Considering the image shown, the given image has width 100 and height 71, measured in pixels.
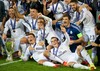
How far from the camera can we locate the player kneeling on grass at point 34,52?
8781 millimetres

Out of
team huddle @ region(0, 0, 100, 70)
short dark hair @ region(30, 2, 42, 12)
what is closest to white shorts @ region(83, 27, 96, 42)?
team huddle @ region(0, 0, 100, 70)

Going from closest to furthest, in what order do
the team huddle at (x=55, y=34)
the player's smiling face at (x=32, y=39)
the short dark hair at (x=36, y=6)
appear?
the team huddle at (x=55, y=34) < the player's smiling face at (x=32, y=39) < the short dark hair at (x=36, y=6)

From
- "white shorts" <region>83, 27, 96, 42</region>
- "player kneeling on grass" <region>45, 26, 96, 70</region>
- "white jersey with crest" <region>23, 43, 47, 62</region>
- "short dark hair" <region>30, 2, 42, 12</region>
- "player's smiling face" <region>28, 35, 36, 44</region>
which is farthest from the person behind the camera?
"short dark hair" <region>30, 2, 42, 12</region>

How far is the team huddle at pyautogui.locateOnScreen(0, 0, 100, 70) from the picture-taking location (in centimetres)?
854

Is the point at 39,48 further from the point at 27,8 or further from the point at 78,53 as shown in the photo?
the point at 27,8

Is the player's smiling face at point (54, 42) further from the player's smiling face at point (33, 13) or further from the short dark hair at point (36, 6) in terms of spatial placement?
the short dark hair at point (36, 6)

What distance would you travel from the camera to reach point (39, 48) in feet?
29.7

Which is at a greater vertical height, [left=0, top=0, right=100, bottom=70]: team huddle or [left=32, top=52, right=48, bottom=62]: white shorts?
[left=0, top=0, right=100, bottom=70]: team huddle

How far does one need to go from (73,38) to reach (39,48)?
988mm

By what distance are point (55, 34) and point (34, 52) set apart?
0.81m

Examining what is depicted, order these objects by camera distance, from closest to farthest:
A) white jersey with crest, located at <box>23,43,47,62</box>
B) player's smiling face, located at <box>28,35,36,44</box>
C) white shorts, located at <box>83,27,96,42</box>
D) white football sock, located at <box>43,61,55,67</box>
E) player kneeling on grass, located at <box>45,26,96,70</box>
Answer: player kneeling on grass, located at <box>45,26,96,70</box>
white football sock, located at <box>43,61,55,67</box>
white jersey with crest, located at <box>23,43,47,62</box>
player's smiling face, located at <box>28,35,36,44</box>
white shorts, located at <box>83,27,96,42</box>

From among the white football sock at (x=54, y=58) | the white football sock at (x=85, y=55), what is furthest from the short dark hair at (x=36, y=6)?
the white football sock at (x=85, y=55)

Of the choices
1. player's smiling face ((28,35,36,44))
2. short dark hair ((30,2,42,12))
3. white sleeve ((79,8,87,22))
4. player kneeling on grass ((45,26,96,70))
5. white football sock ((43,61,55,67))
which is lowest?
white football sock ((43,61,55,67))

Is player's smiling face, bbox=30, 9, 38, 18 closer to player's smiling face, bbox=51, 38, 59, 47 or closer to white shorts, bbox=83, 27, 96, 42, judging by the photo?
player's smiling face, bbox=51, 38, 59, 47
